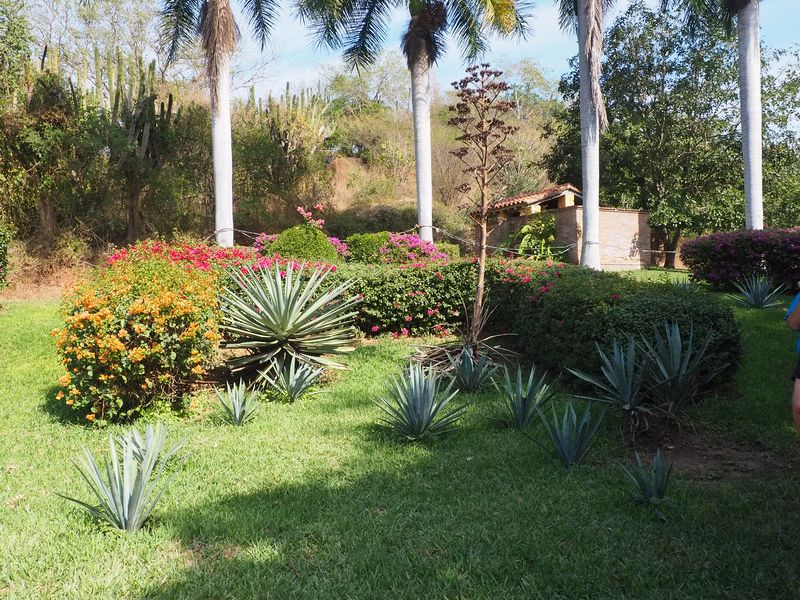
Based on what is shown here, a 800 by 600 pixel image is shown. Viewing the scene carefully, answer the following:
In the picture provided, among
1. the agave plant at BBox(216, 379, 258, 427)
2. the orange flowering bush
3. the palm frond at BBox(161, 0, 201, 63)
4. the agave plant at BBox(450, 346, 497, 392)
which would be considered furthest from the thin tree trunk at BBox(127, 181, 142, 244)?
the agave plant at BBox(450, 346, 497, 392)

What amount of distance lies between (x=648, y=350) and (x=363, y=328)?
16.7ft

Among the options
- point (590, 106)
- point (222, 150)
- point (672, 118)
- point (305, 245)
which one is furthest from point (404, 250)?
point (672, 118)

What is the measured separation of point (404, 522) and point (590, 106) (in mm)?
13210

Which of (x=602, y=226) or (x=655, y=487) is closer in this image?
(x=655, y=487)

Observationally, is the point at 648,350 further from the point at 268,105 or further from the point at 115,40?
the point at 115,40

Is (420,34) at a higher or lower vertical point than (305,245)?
higher

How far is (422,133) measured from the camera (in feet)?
52.5

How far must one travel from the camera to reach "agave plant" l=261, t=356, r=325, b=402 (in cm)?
629

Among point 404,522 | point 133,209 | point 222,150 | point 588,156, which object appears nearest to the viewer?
point 404,522

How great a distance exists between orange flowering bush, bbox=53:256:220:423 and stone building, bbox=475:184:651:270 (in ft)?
45.4

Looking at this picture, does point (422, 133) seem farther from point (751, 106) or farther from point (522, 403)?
point (522, 403)

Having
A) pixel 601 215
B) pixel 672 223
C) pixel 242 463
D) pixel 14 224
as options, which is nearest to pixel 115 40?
pixel 14 224

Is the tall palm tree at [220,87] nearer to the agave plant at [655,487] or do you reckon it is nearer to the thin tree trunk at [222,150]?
the thin tree trunk at [222,150]

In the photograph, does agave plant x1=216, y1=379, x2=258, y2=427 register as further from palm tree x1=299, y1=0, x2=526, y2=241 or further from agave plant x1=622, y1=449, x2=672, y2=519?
palm tree x1=299, y1=0, x2=526, y2=241
